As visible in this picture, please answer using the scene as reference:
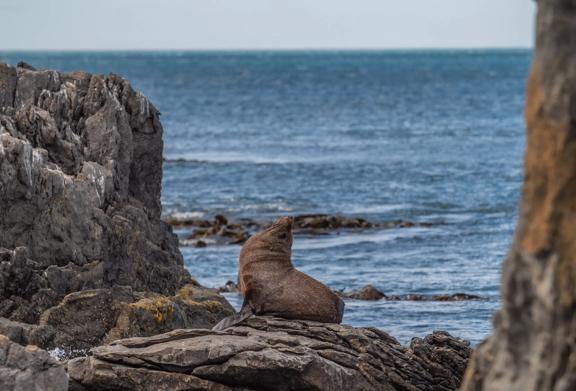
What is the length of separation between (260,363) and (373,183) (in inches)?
1479

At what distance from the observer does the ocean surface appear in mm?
26828

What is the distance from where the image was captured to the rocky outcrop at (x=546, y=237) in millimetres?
6039

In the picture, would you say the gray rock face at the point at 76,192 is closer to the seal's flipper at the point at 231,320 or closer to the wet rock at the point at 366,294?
the seal's flipper at the point at 231,320

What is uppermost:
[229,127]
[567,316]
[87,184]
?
[567,316]

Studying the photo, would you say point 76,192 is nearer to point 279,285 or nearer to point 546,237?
point 279,285

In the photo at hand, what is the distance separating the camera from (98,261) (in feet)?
53.1

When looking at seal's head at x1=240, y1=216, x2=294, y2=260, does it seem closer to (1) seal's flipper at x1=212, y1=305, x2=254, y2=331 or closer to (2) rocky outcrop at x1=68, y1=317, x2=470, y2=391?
(1) seal's flipper at x1=212, y1=305, x2=254, y2=331

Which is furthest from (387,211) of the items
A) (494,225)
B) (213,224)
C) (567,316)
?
(567,316)

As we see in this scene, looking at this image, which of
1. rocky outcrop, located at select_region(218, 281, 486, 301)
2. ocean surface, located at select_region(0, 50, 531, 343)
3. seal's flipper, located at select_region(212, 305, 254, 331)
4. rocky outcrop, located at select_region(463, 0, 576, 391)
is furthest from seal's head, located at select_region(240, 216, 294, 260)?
rocky outcrop, located at select_region(218, 281, 486, 301)

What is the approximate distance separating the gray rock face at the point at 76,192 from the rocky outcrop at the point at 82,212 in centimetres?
1

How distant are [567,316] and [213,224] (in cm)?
3027

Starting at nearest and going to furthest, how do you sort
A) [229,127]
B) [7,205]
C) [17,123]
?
1. [7,205]
2. [17,123]
3. [229,127]

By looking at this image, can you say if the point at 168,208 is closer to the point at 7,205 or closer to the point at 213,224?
the point at 213,224

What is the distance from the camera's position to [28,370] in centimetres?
1072
